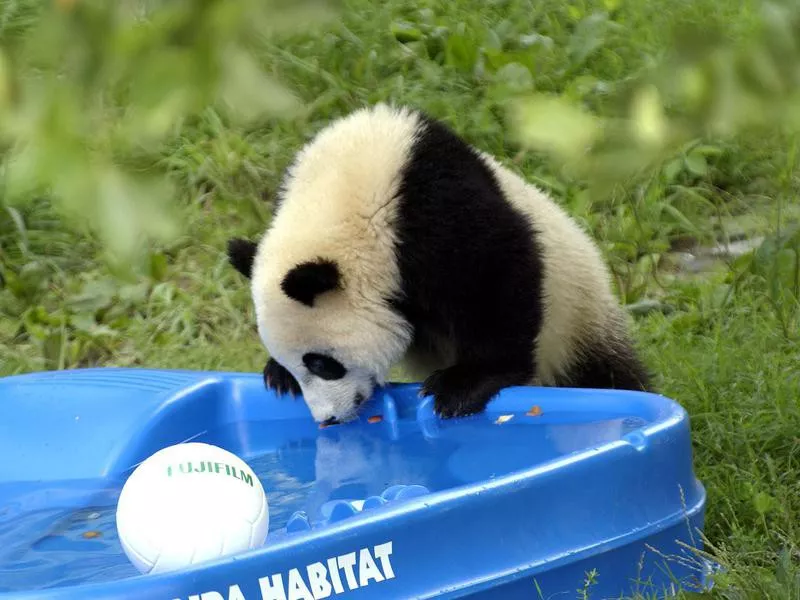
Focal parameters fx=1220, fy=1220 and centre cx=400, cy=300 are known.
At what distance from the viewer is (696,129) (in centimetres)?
147

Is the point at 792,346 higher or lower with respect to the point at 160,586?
lower

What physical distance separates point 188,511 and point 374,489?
2.69ft

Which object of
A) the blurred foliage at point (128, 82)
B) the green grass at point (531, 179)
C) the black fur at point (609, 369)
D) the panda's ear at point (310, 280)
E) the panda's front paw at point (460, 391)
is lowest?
the green grass at point (531, 179)

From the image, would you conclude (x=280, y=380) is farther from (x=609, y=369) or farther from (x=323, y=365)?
(x=609, y=369)

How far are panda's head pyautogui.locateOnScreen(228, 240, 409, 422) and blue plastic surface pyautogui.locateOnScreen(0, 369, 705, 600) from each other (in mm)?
172

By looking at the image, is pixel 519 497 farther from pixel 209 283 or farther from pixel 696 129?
pixel 209 283

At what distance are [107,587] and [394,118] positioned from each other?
1.79m

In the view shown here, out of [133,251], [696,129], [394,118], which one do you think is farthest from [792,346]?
[133,251]

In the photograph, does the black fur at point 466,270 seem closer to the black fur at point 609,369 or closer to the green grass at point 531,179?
the black fur at point 609,369

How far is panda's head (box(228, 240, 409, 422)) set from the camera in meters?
3.41

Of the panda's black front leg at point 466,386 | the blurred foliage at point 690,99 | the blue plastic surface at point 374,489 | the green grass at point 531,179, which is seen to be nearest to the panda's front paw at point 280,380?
the blue plastic surface at point 374,489

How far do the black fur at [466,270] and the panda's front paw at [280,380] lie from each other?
46 centimetres

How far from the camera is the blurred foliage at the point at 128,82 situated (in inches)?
41.6

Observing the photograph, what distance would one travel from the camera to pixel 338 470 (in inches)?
139
